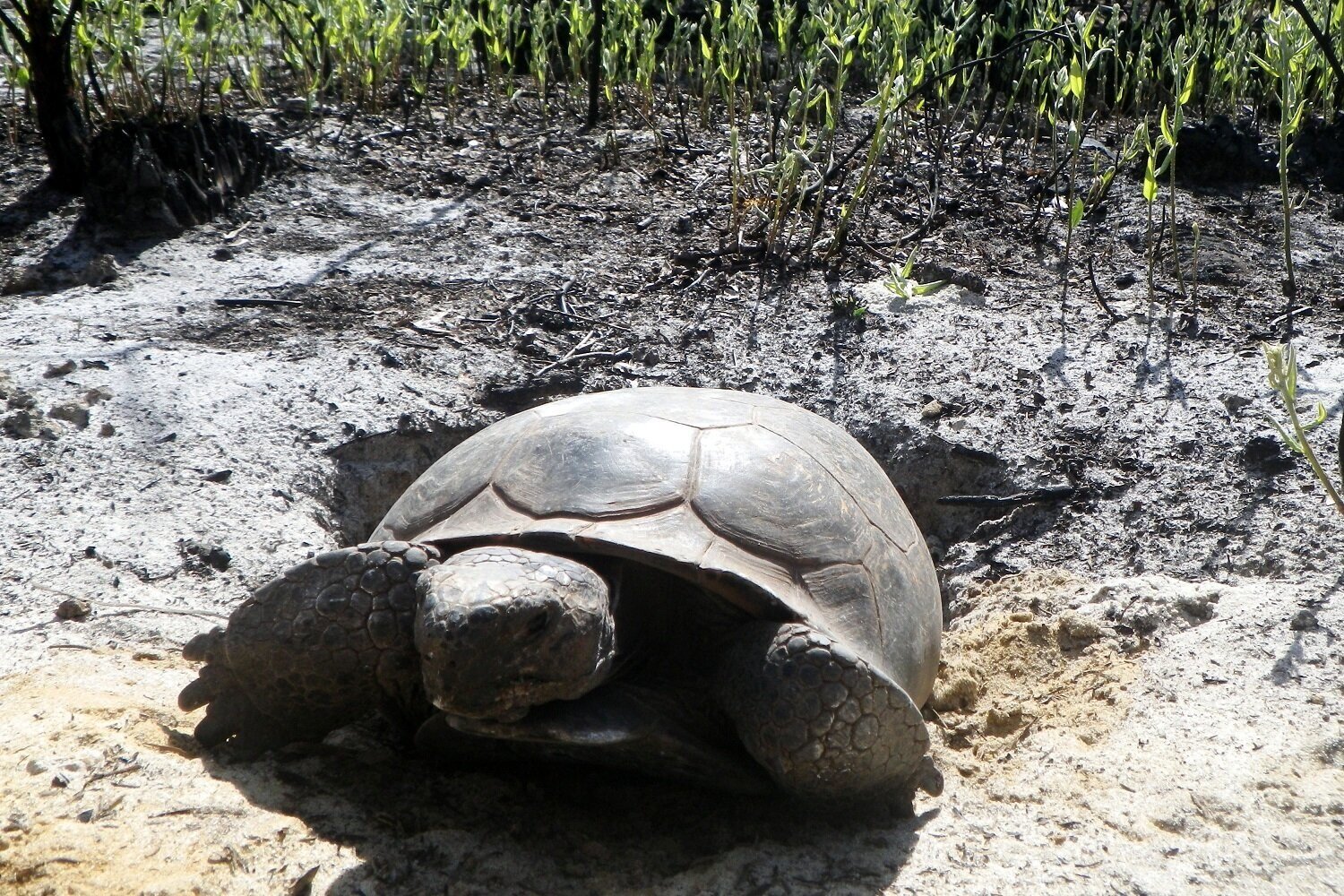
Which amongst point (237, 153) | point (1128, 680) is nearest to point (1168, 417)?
point (1128, 680)

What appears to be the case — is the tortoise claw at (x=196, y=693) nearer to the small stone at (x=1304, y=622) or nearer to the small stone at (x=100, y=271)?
the small stone at (x=1304, y=622)

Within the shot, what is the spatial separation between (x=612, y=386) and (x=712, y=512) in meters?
1.52

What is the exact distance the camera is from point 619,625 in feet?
6.84

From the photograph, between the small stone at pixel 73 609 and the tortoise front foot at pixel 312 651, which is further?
the small stone at pixel 73 609

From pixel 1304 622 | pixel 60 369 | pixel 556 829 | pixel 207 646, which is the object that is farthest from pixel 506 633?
pixel 60 369

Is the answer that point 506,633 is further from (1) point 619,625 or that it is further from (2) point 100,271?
(2) point 100,271

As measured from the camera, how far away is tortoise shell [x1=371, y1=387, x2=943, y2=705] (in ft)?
6.70

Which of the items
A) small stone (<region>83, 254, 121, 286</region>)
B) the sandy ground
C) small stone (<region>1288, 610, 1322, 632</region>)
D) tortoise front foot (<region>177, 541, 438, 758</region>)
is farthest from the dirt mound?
small stone (<region>83, 254, 121, 286</region>)

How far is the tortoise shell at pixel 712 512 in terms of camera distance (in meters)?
2.04

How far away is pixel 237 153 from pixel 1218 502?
147 inches

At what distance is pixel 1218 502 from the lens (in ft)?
9.62

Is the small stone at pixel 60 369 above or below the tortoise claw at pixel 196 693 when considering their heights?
above

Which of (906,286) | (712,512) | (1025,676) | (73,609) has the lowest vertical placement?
(1025,676)

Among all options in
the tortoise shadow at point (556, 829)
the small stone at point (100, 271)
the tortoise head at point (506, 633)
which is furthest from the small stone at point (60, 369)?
the tortoise head at point (506, 633)
